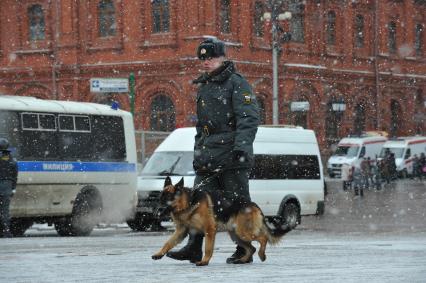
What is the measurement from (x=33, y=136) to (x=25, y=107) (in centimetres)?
57

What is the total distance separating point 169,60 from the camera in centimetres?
5653

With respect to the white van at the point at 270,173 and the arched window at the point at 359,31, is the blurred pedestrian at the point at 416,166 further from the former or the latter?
the white van at the point at 270,173

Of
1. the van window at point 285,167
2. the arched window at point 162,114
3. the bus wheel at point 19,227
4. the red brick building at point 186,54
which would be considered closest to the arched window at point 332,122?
the red brick building at point 186,54

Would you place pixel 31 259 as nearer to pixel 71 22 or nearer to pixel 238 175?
pixel 238 175

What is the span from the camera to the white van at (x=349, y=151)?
203 ft

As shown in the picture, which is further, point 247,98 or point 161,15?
point 161,15

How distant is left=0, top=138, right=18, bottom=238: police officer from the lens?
20.4 metres

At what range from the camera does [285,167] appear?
2788 cm

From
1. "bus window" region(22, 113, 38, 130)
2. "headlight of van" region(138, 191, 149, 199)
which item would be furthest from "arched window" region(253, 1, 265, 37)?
"bus window" region(22, 113, 38, 130)

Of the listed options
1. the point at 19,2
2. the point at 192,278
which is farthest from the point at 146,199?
the point at 19,2

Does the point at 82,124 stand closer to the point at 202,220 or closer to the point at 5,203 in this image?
the point at 5,203

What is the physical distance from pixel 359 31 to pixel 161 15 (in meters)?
14.4

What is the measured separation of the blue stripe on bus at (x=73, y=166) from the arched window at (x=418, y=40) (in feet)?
162

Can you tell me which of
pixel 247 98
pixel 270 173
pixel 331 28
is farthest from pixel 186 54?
pixel 247 98
